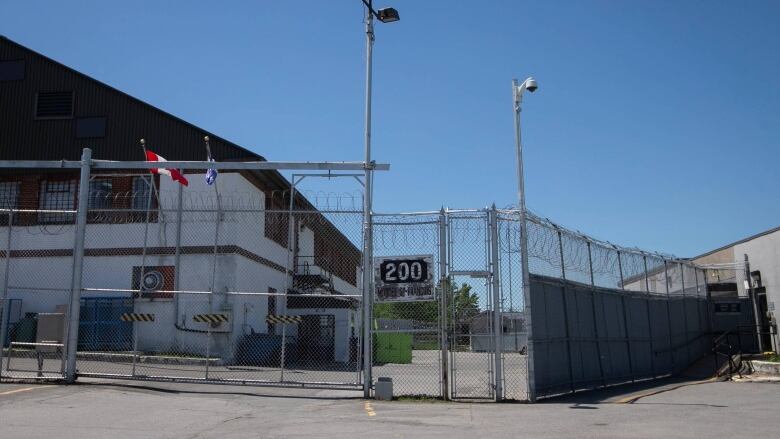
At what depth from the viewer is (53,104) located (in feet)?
91.8

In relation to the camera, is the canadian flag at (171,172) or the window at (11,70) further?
the window at (11,70)

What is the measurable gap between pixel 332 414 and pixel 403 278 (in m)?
3.23

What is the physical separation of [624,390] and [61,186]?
21329 mm

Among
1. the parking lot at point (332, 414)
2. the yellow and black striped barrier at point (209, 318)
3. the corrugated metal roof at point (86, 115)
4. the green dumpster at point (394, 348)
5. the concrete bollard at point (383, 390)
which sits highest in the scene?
the corrugated metal roof at point (86, 115)

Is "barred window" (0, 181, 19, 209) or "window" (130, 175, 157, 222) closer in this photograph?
"window" (130, 175, 157, 222)

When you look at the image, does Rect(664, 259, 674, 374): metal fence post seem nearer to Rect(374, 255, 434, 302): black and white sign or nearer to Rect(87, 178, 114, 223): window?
→ Rect(374, 255, 434, 302): black and white sign

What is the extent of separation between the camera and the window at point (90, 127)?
27219mm

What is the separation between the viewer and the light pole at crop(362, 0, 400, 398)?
1327cm

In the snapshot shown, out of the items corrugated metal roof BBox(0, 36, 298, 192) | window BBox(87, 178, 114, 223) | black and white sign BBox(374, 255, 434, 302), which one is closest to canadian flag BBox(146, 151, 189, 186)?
corrugated metal roof BBox(0, 36, 298, 192)

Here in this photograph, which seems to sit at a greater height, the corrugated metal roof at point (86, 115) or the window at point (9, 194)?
the corrugated metal roof at point (86, 115)

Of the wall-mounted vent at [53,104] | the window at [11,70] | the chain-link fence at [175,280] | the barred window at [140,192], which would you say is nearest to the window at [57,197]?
the chain-link fence at [175,280]

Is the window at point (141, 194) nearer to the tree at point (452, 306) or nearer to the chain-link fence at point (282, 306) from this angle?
the chain-link fence at point (282, 306)

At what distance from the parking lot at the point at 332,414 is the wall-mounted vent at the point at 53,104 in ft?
55.7

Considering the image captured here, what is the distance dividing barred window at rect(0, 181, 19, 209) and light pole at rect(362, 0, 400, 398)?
1881 centimetres
